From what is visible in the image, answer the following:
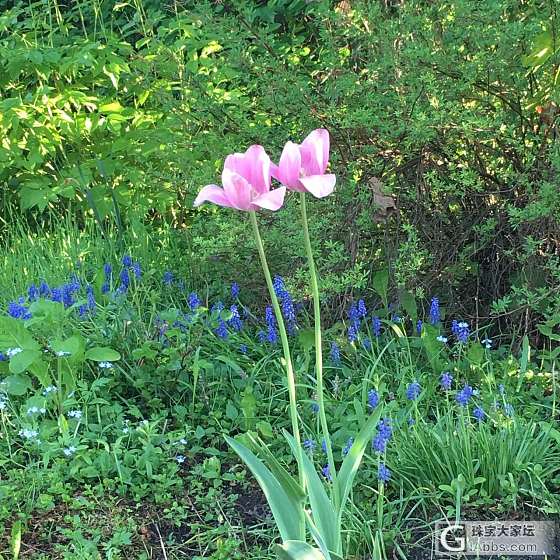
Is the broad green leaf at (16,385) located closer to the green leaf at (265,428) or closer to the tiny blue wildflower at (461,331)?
the green leaf at (265,428)

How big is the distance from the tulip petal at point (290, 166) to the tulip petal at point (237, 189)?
7 centimetres

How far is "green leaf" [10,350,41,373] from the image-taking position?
271 cm

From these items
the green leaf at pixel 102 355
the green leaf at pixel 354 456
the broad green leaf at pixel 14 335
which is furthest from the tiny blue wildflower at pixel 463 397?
the broad green leaf at pixel 14 335

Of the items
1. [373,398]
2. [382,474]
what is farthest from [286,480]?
[373,398]

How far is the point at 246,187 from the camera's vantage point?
167 centimetres

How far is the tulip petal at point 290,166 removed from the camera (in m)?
1.68

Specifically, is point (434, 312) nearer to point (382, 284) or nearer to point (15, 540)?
point (382, 284)

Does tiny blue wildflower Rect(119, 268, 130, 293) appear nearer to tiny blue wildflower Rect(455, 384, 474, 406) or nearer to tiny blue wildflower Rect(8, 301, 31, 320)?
tiny blue wildflower Rect(8, 301, 31, 320)

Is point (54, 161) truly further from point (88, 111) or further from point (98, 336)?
point (98, 336)

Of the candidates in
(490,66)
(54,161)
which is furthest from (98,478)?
(54,161)

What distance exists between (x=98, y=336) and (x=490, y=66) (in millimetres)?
1664

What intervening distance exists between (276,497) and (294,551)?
7.2 inches

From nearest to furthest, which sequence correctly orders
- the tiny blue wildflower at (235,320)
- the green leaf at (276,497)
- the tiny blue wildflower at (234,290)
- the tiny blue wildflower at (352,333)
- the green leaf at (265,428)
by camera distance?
1. the green leaf at (276,497)
2. the green leaf at (265,428)
3. the tiny blue wildflower at (352,333)
4. the tiny blue wildflower at (235,320)
5. the tiny blue wildflower at (234,290)

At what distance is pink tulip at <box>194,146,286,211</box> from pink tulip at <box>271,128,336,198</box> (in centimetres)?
3
